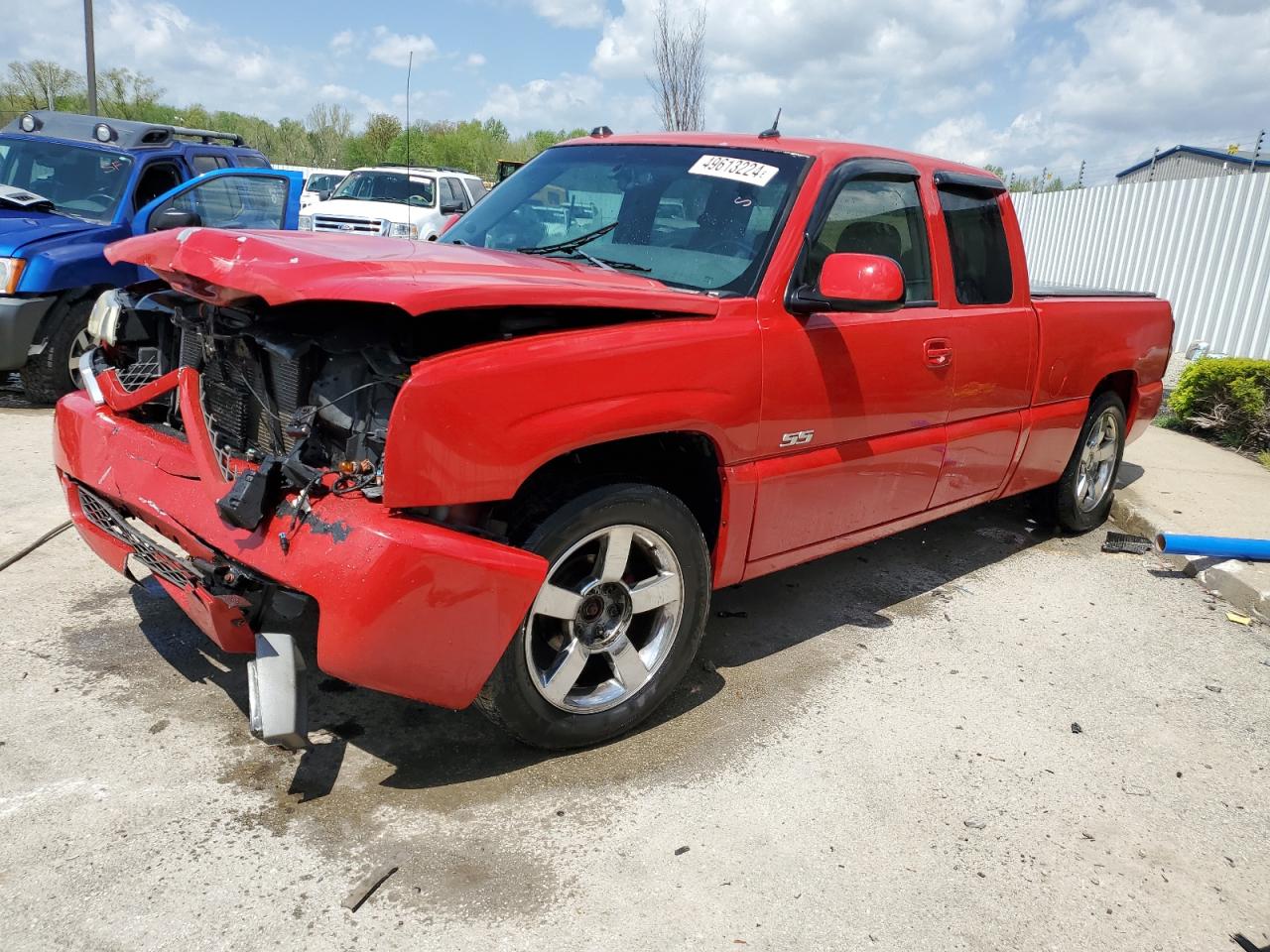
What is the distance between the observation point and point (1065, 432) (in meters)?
5.15

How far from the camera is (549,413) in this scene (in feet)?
8.85

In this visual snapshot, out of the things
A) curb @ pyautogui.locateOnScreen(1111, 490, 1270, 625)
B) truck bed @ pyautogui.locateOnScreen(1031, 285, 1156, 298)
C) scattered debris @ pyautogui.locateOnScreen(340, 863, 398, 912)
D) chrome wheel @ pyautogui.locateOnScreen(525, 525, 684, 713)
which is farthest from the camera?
truck bed @ pyautogui.locateOnScreen(1031, 285, 1156, 298)

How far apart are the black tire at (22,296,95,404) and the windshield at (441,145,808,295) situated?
435cm

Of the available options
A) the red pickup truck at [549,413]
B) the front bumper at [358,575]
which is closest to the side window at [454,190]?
the red pickup truck at [549,413]

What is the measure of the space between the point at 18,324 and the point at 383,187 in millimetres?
10869

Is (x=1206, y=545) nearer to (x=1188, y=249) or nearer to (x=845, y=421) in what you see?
(x=845, y=421)

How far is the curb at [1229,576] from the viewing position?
4797 mm

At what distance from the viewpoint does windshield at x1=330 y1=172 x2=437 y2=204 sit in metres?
16.6

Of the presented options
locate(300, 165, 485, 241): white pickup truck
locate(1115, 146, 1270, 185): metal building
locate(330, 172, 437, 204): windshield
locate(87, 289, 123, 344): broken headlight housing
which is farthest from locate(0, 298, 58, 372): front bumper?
locate(1115, 146, 1270, 185): metal building

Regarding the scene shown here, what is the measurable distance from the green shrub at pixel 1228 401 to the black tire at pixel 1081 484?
2755mm

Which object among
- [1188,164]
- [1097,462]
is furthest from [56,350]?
[1188,164]

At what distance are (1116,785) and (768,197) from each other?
2.31 meters

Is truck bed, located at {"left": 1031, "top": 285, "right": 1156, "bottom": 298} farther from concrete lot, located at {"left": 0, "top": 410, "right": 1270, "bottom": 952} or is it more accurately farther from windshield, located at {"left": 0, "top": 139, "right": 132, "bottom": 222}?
windshield, located at {"left": 0, "top": 139, "right": 132, "bottom": 222}

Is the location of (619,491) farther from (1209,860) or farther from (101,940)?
(1209,860)
